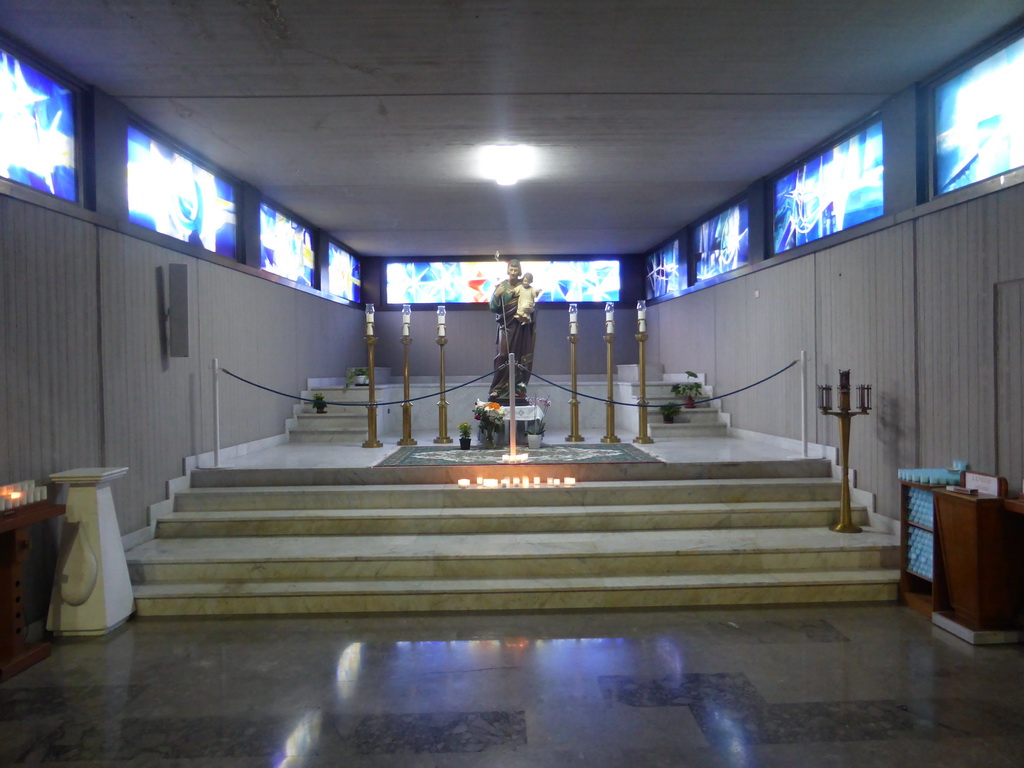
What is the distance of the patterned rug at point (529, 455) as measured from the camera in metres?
6.08

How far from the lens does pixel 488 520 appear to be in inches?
202

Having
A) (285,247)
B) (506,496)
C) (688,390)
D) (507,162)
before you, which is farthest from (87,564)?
(688,390)

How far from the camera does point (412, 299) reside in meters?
12.2

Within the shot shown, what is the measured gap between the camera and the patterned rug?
6.08 meters

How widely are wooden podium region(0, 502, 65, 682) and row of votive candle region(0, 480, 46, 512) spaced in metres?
0.04

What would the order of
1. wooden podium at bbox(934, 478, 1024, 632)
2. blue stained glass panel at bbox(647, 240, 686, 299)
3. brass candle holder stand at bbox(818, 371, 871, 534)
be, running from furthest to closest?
1. blue stained glass panel at bbox(647, 240, 686, 299)
2. brass candle holder stand at bbox(818, 371, 871, 534)
3. wooden podium at bbox(934, 478, 1024, 632)

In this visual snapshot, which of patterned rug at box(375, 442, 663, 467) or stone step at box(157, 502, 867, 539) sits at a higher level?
patterned rug at box(375, 442, 663, 467)

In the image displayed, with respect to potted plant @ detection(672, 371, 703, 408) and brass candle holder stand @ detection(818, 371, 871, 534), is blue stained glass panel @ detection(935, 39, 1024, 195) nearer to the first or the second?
brass candle holder stand @ detection(818, 371, 871, 534)

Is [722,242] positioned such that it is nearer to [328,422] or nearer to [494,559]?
[328,422]

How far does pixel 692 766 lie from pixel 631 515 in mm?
2669

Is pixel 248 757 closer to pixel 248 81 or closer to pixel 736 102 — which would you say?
pixel 248 81

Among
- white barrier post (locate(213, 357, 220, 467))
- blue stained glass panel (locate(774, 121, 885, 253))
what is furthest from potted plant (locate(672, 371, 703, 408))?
white barrier post (locate(213, 357, 220, 467))

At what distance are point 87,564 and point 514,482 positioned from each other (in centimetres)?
309

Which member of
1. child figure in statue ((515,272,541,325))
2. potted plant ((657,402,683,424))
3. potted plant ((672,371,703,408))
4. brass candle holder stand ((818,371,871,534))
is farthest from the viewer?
potted plant ((672,371,703,408))
